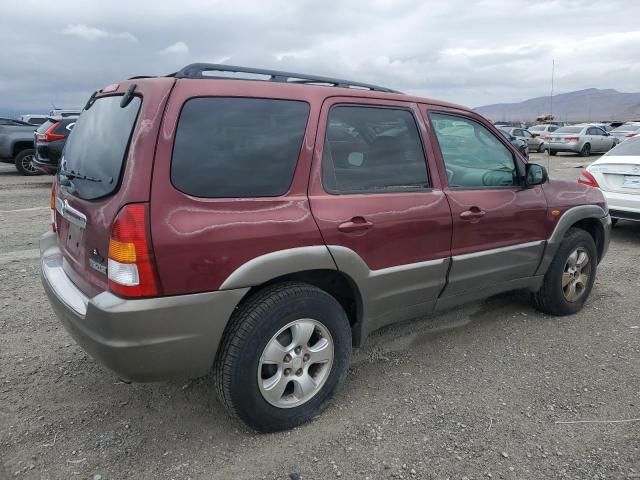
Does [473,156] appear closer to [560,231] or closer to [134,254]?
[560,231]

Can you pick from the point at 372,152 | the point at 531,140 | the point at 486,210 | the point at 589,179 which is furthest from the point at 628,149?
the point at 531,140

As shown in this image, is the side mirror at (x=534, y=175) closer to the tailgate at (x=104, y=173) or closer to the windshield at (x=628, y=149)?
the tailgate at (x=104, y=173)

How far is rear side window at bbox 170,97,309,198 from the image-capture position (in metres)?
2.30

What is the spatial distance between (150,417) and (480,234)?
232cm

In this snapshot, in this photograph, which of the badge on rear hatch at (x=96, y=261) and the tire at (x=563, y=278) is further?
the tire at (x=563, y=278)

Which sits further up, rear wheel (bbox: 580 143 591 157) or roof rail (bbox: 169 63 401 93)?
roof rail (bbox: 169 63 401 93)

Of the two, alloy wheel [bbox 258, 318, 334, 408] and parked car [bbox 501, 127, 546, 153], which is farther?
parked car [bbox 501, 127, 546, 153]

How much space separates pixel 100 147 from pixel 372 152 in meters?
1.46

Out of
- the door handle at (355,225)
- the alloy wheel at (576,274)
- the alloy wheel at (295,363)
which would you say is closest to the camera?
the alloy wheel at (295,363)

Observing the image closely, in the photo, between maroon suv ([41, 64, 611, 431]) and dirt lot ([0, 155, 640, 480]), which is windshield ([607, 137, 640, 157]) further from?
maroon suv ([41, 64, 611, 431])

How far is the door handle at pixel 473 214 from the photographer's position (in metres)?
3.24

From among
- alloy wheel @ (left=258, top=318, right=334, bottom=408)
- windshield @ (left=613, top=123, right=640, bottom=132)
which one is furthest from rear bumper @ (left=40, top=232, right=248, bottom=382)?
windshield @ (left=613, top=123, right=640, bottom=132)

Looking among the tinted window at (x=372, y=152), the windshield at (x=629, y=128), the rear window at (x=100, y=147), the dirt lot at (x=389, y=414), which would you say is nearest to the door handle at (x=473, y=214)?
the tinted window at (x=372, y=152)

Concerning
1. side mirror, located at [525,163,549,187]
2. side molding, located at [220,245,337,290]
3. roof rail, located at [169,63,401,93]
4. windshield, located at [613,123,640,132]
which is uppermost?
roof rail, located at [169,63,401,93]
